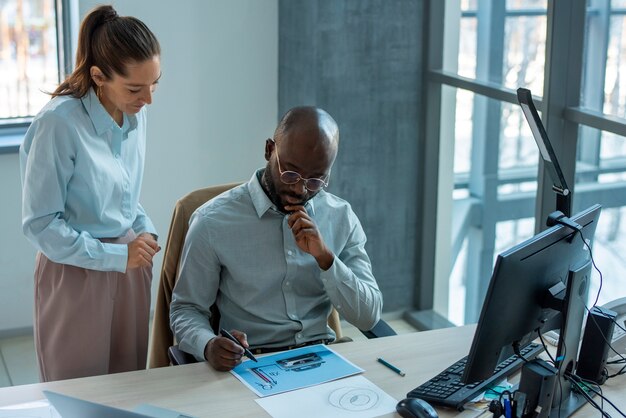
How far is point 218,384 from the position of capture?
2076mm

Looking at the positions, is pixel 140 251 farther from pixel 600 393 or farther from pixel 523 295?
pixel 600 393

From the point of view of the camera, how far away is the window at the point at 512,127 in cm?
316

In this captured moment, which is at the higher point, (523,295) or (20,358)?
(523,295)

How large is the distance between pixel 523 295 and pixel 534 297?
0.05 metres

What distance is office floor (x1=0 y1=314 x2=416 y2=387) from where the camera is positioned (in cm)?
371

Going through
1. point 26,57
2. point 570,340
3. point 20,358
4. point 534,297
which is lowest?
point 20,358

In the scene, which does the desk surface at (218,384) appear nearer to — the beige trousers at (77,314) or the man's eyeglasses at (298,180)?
the man's eyeglasses at (298,180)

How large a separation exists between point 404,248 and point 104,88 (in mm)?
2138

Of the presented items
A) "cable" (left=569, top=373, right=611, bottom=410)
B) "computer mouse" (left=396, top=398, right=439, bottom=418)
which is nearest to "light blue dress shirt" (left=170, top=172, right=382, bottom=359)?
"computer mouse" (left=396, top=398, right=439, bottom=418)

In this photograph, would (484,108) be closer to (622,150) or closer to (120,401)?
(622,150)

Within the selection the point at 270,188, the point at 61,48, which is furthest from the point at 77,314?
the point at 61,48

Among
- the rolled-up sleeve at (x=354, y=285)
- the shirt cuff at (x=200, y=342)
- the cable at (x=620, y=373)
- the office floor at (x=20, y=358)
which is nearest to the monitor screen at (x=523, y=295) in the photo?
the cable at (x=620, y=373)

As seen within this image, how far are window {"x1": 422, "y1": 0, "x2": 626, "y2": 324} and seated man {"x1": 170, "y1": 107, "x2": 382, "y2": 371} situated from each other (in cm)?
116

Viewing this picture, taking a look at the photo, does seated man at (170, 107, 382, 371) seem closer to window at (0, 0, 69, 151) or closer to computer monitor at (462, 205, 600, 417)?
computer monitor at (462, 205, 600, 417)
